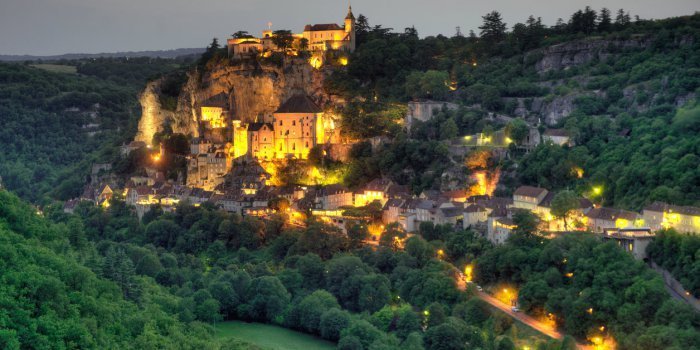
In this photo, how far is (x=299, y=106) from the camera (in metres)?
71.3

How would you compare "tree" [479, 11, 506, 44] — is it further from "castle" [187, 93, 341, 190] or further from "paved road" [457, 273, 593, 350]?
"paved road" [457, 273, 593, 350]

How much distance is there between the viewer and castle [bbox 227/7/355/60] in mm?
77500

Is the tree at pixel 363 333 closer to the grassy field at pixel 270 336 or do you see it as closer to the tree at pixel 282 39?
the grassy field at pixel 270 336

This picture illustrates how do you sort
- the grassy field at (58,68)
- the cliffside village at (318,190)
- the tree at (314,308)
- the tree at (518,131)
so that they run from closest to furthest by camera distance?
1. the tree at (314,308)
2. the cliffside village at (318,190)
3. the tree at (518,131)
4. the grassy field at (58,68)

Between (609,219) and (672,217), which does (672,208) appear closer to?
(672,217)

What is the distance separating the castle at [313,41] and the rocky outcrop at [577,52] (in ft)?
47.1

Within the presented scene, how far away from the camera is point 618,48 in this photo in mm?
70375

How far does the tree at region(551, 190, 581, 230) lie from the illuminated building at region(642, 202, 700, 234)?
12.6 feet

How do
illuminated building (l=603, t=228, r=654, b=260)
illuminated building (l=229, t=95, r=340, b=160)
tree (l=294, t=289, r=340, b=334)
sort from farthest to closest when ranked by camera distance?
illuminated building (l=229, t=95, r=340, b=160)
tree (l=294, t=289, r=340, b=334)
illuminated building (l=603, t=228, r=654, b=260)

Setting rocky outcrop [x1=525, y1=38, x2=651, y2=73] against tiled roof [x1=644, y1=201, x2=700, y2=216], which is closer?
tiled roof [x1=644, y1=201, x2=700, y2=216]

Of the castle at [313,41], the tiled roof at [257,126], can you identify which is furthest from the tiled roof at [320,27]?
the tiled roof at [257,126]

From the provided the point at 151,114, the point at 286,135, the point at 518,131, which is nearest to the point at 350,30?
the point at 286,135

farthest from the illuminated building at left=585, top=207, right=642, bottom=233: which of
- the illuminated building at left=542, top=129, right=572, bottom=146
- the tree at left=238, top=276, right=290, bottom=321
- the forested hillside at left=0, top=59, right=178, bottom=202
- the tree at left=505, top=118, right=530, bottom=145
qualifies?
Result: the forested hillside at left=0, top=59, right=178, bottom=202

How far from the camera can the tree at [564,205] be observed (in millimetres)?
49375
